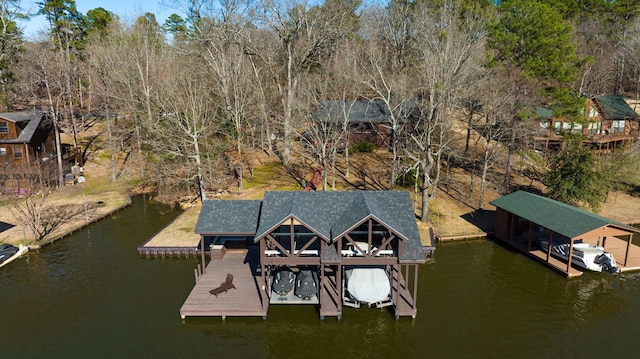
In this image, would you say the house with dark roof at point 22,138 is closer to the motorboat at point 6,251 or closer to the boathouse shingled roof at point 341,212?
the motorboat at point 6,251

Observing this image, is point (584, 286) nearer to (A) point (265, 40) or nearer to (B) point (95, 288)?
(B) point (95, 288)

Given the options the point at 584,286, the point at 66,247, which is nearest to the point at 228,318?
the point at 66,247

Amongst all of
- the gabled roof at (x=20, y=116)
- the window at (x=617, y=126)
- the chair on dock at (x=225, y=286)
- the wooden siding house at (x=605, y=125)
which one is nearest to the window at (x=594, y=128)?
the wooden siding house at (x=605, y=125)

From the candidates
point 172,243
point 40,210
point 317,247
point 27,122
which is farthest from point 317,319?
point 27,122

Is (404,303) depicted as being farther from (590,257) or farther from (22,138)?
(22,138)

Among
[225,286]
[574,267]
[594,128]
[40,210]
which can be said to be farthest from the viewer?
[594,128]

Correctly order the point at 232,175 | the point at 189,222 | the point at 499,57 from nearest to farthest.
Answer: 1. the point at 189,222
2. the point at 499,57
3. the point at 232,175
